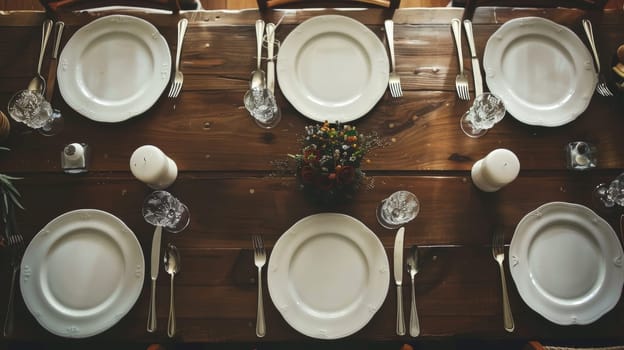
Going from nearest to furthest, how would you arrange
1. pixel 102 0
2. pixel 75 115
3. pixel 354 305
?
1. pixel 354 305
2. pixel 75 115
3. pixel 102 0

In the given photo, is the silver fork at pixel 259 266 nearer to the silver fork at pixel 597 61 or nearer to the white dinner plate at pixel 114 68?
the white dinner plate at pixel 114 68

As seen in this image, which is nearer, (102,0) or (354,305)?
(354,305)

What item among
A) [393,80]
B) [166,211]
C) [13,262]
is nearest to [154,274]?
[166,211]

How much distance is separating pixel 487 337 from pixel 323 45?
1089 mm

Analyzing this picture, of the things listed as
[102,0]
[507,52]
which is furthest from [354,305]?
[102,0]

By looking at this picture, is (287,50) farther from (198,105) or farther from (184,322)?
(184,322)

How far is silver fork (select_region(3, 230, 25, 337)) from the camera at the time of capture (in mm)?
1296

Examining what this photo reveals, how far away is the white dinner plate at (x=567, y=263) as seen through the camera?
4.28 feet

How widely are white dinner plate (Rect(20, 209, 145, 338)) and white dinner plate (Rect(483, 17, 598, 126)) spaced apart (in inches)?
51.6

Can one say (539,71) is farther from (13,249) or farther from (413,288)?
(13,249)

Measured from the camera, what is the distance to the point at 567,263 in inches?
52.3

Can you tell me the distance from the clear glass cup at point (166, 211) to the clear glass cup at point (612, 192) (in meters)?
1.33

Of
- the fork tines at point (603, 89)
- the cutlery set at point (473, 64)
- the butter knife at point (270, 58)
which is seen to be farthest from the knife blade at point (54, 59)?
the fork tines at point (603, 89)

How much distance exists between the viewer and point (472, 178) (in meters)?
1.40
